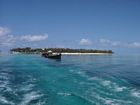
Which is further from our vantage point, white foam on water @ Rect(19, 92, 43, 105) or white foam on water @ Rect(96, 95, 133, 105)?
white foam on water @ Rect(19, 92, 43, 105)

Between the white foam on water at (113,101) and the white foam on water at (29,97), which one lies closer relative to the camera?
the white foam on water at (113,101)

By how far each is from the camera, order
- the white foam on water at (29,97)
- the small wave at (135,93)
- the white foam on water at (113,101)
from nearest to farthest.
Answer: the white foam on water at (113,101), the white foam on water at (29,97), the small wave at (135,93)

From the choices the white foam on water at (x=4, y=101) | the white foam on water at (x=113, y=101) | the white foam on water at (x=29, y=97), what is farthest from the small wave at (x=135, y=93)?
the white foam on water at (x=4, y=101)

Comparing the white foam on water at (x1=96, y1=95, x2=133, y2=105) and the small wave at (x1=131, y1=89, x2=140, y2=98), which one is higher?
the small wave at (x1=131, y1=89, x2=140, y2=98)

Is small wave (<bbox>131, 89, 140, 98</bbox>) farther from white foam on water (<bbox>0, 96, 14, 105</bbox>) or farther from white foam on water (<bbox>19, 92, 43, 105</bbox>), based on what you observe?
white foam on water (<bbox>0, 96, 14, 105</bbox>)

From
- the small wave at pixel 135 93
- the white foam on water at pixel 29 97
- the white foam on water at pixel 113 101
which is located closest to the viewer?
the white foam on water at pixel 113 101

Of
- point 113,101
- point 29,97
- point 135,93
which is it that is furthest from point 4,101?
point 135,93

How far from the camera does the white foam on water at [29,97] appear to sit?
67.3ft

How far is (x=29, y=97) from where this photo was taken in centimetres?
2228

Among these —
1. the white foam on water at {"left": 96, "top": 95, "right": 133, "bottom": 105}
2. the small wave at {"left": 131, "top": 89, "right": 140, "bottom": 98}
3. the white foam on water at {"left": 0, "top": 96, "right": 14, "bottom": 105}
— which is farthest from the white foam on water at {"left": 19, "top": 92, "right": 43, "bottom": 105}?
the small wave at {"left": 131, "top": 89, "right": 140, "bottom": 98}

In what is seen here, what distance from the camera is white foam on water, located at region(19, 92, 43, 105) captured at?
2053 cm

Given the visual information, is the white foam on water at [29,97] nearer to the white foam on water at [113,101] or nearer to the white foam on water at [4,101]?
the white foam on water at [4,101]

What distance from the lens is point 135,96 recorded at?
2317 centimetres

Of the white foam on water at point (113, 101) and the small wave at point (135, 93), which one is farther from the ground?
the small wave at point (135, 93)
